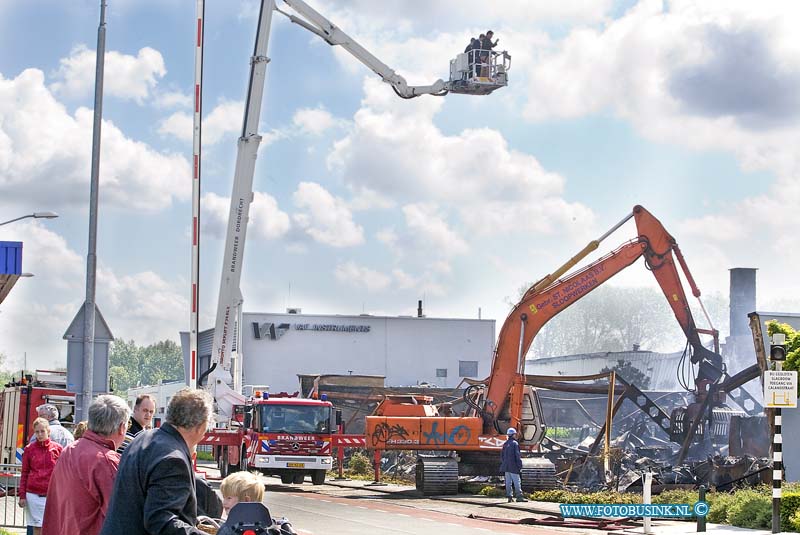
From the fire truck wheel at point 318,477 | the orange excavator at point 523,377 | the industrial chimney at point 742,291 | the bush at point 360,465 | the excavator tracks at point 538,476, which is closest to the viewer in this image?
the excavator tracks at point 538,476

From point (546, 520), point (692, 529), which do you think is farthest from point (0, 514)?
point (692, 529)

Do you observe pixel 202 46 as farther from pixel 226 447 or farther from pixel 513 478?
pixel 226 447

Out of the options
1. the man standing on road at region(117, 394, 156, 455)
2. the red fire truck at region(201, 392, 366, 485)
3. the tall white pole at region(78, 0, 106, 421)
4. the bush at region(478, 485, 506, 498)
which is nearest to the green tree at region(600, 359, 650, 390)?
the red fire truck at region(201, 392, 366, 485)

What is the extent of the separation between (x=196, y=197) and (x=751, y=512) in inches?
460

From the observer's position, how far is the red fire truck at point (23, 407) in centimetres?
2734

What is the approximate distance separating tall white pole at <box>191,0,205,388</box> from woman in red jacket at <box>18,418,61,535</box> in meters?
9.00

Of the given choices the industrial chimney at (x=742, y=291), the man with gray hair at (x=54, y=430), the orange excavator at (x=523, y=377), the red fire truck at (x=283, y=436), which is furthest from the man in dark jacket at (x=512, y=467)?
the industrial chimney at (x=742, y=291)

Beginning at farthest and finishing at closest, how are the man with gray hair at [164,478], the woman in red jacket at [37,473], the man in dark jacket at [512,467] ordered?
the man in dark jacket at [512,467]
the woman in red jacket at [37,473]
the man with gray hair at [164,478]

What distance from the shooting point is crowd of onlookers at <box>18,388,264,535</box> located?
5.75 meters

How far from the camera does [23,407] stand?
27953 millimetres

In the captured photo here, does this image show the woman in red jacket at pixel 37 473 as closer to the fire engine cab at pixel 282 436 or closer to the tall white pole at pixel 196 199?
the tall white pole at pixel 196 199

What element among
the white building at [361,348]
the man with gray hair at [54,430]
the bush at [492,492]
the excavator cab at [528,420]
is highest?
the white building at [361,348]

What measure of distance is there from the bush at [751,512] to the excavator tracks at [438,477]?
32.5ft

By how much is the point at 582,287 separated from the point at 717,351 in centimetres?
411
